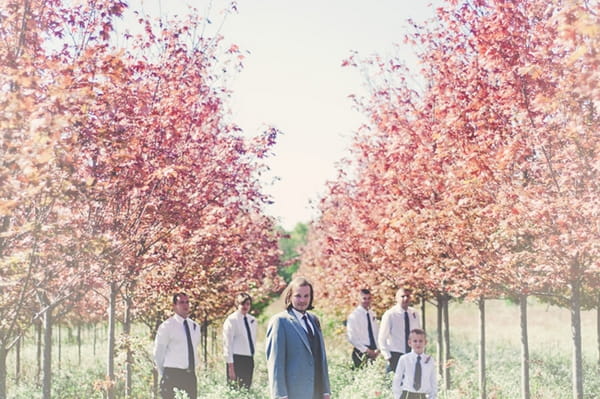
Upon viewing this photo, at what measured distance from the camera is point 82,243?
21.1 feet

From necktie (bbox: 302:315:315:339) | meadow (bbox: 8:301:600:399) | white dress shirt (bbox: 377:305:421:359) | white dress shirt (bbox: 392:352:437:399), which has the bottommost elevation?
meadow (bbox: 8:301:600:399)

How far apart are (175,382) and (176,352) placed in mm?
406

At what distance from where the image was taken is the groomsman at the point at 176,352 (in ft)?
32.1

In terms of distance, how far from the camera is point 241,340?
40.6 ft

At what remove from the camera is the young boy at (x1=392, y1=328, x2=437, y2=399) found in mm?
8570

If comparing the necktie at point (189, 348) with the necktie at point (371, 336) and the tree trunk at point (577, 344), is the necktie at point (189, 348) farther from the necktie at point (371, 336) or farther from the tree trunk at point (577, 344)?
the tree trunk at point (577, 344)

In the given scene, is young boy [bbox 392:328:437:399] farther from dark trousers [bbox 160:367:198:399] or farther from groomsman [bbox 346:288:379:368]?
groomsman [bbox 346:288:379:368]

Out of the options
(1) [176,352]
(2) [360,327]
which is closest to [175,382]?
(1) [176,352]

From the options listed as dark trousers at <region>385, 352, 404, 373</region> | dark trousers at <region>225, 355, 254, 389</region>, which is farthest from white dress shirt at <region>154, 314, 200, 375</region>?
dark trousers at <region>385, 352, 404, 373</region>

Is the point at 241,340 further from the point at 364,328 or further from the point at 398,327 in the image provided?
the point at 398,327

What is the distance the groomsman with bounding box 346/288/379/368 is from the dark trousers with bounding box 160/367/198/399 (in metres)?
3.84

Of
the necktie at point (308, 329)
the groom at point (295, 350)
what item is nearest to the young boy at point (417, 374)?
the groom at point (295, 350)

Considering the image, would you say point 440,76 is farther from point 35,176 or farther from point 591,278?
point 35,176

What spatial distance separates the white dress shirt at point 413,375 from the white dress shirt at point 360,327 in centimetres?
419
